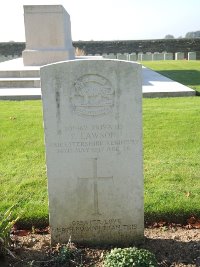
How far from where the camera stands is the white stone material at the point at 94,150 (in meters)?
2.99

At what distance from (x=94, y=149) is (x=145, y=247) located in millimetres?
1012

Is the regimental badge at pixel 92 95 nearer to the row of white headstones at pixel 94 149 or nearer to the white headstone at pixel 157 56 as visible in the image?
the row of white headstones at pixel 94 149

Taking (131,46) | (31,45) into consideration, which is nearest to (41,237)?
(31,45)

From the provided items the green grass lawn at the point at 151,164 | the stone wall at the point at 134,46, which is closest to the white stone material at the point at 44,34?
the green grass lawn at the point at 151,164

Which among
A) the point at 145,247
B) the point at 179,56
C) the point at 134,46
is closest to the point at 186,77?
the point at 145,247

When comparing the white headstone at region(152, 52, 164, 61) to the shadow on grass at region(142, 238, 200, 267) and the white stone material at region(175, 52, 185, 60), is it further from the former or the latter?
the shadow on grass at region(142, 238, 200, 267)

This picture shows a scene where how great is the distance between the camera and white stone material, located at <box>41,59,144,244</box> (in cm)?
299

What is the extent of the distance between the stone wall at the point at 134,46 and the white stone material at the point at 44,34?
45.5 feet

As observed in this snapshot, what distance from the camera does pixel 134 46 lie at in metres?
28.8

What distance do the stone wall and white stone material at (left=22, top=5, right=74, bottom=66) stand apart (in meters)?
13.9

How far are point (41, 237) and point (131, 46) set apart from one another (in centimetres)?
2652

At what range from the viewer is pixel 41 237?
3.57 m

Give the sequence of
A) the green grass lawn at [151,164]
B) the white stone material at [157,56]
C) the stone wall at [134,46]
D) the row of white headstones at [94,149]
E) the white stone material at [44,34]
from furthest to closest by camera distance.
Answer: the stone wall at [134,46], the white stone material at [157,56], the white stone material at [44,34], the green grass lawn at [151,164], the row of white headstones at [94,149]

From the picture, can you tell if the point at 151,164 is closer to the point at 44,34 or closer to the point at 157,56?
the point at 44,34
